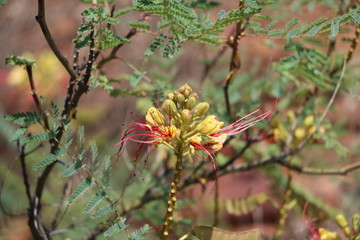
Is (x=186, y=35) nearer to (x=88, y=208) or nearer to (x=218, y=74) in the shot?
(x=88, y=208)

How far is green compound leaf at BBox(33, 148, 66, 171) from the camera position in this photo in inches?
31.6

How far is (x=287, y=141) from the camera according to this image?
4.31 ft

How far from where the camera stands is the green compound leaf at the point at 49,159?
2.63 ft

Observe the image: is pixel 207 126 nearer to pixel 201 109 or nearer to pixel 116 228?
pixel 201 109

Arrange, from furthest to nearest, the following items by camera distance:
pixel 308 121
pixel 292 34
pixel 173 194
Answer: pixel 308 121, pixel 292 34, pixel 173 194

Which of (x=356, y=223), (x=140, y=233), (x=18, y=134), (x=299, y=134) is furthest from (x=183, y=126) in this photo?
(x=299, y=134)

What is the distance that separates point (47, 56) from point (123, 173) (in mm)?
734

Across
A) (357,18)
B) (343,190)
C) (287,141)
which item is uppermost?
(357,18)

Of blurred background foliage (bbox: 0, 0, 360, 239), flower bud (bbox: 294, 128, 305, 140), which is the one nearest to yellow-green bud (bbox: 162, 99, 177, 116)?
blurred background foliage (bbox: 0, 0, 360, 239)

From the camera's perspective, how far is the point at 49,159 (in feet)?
2.69

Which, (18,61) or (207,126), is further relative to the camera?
(18,61)

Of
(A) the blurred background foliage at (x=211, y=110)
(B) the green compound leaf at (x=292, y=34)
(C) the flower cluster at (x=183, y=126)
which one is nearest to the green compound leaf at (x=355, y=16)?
(A) the blurred background foliage at (x=211, y=110)

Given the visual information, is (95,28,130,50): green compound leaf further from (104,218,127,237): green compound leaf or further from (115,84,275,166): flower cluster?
(104,218,127,237): green compound leaf

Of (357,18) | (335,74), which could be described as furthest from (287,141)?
(357,18)
